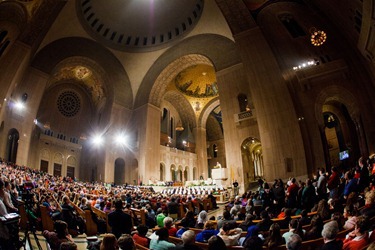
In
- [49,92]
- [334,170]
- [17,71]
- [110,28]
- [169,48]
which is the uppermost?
[110,28]

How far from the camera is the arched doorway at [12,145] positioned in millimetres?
18969

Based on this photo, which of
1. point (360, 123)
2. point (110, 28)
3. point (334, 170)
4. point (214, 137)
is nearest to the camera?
point (334, 170)

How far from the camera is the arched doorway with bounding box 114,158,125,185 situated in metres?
25.1

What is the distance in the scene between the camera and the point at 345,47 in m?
13.3

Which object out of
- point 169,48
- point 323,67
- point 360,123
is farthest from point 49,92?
point 360,123

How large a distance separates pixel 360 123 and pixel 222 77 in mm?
9907

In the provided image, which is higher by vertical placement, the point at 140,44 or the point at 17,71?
the point at 140,44

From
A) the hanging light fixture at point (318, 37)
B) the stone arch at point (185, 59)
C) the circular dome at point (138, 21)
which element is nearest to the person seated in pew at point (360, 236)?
the hanging light fixture at point (318, 37)

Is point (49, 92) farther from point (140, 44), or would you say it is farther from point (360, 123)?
point (360, 123)

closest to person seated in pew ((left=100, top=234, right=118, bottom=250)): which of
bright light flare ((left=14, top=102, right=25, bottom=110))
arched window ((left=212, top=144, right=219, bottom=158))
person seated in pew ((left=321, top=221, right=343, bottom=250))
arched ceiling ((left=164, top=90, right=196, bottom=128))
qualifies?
person seated in pew ((left=321, top=221, right=343, bottom=250))

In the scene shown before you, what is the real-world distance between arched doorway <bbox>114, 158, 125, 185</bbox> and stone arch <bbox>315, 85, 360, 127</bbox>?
1842cm

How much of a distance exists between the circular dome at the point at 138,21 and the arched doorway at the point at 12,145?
35.1 feet

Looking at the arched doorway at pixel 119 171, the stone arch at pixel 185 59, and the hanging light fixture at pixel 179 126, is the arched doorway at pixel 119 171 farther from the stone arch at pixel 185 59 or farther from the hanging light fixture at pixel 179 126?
the hanging light fixture at pixel 179 126

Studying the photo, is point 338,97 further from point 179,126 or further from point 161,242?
point 179,126
